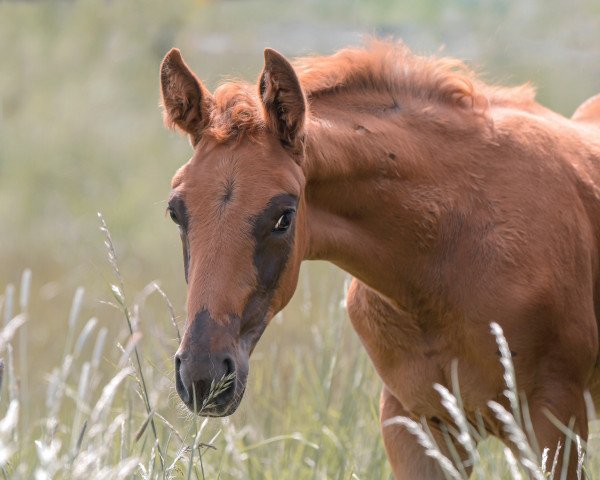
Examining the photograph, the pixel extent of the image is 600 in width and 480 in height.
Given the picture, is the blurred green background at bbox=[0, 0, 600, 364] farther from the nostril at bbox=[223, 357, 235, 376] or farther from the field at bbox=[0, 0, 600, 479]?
the nostril at bbox=[223, 357, 235, 376]

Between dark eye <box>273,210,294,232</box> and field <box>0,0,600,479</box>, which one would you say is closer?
dark eye <box>273,210,294,232</box>

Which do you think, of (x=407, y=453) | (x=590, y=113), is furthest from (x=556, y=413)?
(x=590, y=113)

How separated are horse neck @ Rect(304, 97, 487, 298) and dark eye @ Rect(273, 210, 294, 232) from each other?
29 cm

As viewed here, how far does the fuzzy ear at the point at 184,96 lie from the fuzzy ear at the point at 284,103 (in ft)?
0.82

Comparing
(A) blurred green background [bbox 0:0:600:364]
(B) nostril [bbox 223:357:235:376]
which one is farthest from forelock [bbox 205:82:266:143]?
(A) blurred green background [bbox 0:0:600:364]

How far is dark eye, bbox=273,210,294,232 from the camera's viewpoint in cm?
413

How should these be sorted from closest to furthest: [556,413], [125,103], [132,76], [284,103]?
[284,103] < [556,413] < [132,76] < [125,103]

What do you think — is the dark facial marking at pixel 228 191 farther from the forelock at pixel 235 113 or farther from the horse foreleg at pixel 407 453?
the horse foreleg at pixel 407 453

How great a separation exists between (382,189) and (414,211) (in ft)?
0.52

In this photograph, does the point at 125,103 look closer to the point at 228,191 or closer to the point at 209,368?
the point at 228,191

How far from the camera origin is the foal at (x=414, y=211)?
165 inches

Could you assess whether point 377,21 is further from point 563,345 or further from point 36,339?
point 563,345

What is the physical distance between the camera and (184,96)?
Result: 4.47 m

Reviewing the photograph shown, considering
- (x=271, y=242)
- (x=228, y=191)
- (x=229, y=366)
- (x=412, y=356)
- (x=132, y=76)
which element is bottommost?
(x=132, y=76)
